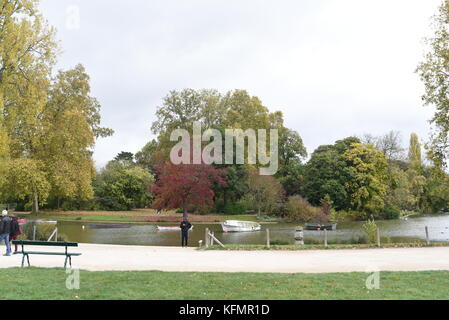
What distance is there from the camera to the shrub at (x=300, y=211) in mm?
46062

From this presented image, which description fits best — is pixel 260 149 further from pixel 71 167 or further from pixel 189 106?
pixel 71 167

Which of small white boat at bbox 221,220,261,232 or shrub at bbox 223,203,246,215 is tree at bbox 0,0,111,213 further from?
shrub at bbox 223,203,246,215

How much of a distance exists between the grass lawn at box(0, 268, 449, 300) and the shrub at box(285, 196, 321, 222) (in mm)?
35782

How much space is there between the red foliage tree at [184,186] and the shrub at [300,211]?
8.73 metres

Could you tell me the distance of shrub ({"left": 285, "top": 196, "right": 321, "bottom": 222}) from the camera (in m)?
46.1

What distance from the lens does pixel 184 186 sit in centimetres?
4488

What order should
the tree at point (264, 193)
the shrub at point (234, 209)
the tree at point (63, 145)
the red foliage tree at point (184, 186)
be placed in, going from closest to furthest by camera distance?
the tree at point (63, 145) → the red foliage tree at point (184, 186) → the tree at point (264, 193) → the shrub at point (234, 209)

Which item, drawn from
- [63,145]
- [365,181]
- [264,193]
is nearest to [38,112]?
[63,145]

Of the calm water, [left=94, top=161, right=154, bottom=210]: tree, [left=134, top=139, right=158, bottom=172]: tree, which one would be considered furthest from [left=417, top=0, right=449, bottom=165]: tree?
[left=134, top=139, right=158, bottom=172]: tree

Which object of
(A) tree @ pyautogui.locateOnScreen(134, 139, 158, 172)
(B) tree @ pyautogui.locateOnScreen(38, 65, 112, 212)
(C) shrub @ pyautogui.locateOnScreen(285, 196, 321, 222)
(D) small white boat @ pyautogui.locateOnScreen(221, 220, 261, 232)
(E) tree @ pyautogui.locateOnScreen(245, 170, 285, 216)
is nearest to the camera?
(B) tree @ pyautogui.locateOnScreen(38, 65, 112, 212)

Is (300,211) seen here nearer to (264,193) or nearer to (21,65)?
(264,193)

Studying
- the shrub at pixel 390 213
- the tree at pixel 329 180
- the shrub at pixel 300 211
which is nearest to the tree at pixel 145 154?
the tree at pixel 329 180

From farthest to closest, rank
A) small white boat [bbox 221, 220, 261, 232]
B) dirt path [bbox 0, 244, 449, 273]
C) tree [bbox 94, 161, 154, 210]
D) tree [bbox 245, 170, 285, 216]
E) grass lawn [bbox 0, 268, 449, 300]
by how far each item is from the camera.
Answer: tree [bbox 94, 161, 154, 210]
tree [bbox 245, 170, 285, 216]
small white boat [bbox 221, 220, 261, 232]
dirt path [bbox 0, 244, 449, 273]
grass lawn [bbox 0, 268, 449, 300]

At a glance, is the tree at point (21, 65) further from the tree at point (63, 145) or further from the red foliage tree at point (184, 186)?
the red foliage tree at point (184, 186)
